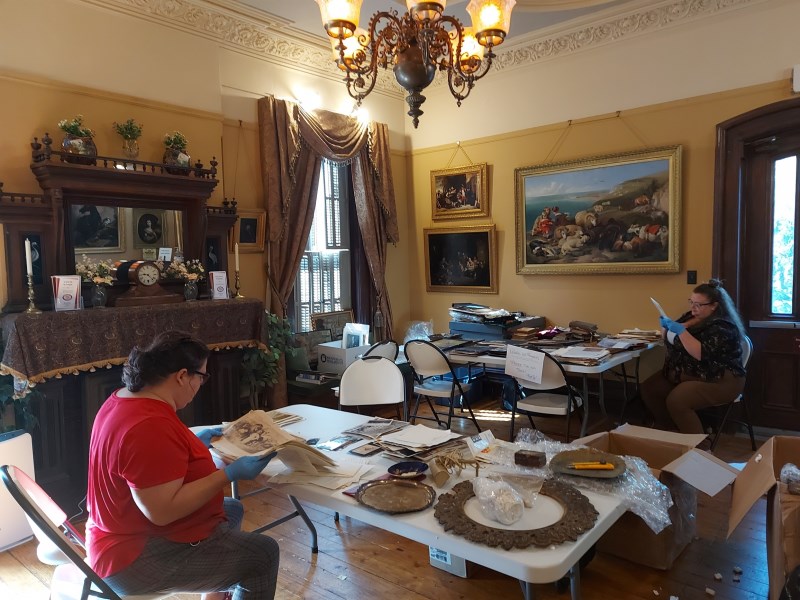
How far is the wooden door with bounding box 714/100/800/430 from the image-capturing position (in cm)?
457

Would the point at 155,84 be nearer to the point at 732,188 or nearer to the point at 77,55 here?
the point at 77,55

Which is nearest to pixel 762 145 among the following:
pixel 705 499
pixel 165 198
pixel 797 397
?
pixel 797 397

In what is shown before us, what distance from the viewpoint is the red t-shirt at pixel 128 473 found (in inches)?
70.2

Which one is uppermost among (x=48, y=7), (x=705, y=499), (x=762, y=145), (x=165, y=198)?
(x=48, y=7)


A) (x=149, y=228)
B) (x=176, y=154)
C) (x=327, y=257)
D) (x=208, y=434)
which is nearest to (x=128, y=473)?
(x=208, y=434)

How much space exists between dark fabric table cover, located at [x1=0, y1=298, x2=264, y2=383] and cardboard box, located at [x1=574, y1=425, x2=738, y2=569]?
277cm

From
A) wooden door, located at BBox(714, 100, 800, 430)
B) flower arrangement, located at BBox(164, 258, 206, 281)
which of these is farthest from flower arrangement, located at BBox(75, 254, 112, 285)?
wooden door, located at BBox(714, 100, 800, 430)

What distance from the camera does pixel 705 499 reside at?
3564mm

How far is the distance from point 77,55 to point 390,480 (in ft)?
12.4

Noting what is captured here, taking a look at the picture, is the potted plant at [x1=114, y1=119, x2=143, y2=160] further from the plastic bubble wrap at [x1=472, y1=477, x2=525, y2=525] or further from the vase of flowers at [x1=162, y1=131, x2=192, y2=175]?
the plastic bubble wrap at [x1=472, y1=477, x2=525, y2=525]

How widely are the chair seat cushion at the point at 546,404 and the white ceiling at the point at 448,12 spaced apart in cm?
328

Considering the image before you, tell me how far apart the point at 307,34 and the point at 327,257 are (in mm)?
2174

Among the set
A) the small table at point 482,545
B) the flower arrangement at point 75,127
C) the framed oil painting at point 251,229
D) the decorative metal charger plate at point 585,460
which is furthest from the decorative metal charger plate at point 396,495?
the framed oil painting at point 251,229

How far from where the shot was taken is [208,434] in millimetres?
2494
